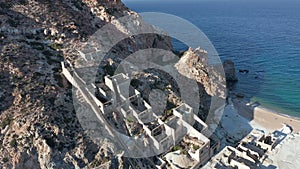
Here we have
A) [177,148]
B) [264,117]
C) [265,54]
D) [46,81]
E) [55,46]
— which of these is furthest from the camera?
[265,54]

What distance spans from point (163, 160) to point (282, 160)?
14788mm

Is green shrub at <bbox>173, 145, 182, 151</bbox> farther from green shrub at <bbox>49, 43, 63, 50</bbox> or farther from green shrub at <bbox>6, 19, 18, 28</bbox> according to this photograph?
green shrub at <bbox>6, 19, 18, 28</bbox>

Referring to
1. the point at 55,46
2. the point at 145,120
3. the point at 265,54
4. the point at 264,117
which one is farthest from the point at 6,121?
the point at 265,54

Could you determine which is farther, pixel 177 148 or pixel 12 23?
pixel 12 23

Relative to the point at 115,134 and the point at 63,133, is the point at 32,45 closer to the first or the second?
the point at 63,133

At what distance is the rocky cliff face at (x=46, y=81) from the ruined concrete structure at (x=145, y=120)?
342 centimetres

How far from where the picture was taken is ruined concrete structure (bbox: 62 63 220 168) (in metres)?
32.9

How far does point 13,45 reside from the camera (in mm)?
40625

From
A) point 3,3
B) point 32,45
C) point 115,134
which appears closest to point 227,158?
point 115,134

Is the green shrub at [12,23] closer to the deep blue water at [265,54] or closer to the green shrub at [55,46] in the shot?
the green shrub at [55,46]

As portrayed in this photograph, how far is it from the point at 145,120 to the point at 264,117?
81.3 ft

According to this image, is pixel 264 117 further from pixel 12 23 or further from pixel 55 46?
pixel 12 23

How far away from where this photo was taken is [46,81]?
36406mm

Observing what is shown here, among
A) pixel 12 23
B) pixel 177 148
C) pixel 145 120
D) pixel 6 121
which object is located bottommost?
pixel 6 121
